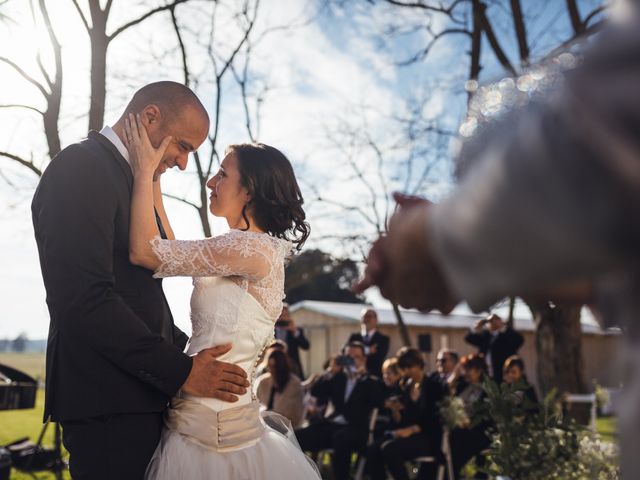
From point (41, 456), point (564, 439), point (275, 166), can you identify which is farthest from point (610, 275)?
point (41, 456)

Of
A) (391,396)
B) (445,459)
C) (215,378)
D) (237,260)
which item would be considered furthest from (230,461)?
(391,396)

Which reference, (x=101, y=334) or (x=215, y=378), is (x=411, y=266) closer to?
(x=101, y=334)

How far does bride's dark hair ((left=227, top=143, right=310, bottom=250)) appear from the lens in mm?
2832

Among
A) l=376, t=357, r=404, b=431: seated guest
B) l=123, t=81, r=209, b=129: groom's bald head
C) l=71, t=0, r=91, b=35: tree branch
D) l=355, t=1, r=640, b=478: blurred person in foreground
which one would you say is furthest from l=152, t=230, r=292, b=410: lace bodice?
l=71, t=0, r=91, b=35: tree branch

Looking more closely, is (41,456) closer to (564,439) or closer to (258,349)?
(564,439)

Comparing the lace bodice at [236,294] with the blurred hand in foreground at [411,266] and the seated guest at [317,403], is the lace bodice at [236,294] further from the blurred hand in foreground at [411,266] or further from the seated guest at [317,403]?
the seated guest at [317,403]

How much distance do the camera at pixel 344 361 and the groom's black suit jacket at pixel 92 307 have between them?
7.76 metres

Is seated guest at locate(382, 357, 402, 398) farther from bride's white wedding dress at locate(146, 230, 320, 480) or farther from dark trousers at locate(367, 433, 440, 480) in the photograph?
bride's white wedding dress at locate(146, 230, 320, 480)

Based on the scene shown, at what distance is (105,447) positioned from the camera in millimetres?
2158

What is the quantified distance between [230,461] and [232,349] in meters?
0.40

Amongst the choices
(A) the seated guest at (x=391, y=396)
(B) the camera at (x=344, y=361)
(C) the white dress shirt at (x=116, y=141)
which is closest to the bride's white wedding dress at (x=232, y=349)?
(C) the white dress shirt at (x=116, y=141)

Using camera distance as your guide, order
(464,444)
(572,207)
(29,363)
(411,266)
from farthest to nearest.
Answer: (29,363) → (464,444) → (411,266) → (572,207)

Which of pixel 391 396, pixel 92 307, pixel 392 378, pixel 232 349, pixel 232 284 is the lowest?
pixel 391 396

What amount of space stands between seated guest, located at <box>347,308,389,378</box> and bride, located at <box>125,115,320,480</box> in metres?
8.27
